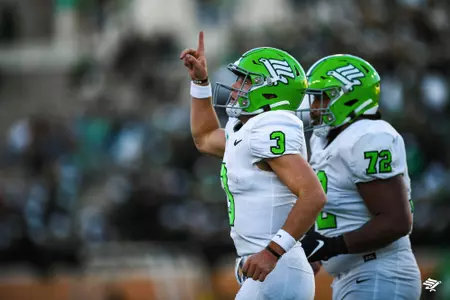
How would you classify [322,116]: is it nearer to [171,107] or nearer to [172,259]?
[172,259]

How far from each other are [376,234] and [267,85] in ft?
3.15

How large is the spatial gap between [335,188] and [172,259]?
7348 millimetres

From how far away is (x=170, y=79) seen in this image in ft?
57.3

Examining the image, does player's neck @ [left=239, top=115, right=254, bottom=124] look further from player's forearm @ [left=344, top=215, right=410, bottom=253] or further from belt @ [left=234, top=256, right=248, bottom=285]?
player's forearm @ [left=344, top=215, right=410, bottom=253]

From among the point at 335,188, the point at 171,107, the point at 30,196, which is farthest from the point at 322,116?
the point at 171,107

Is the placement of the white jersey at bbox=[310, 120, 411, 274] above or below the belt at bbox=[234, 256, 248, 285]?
above

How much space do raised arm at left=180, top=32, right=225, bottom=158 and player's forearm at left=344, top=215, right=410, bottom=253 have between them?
34.3 inches

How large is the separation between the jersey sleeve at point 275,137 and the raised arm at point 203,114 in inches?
33.2

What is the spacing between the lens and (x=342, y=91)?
5.58 m

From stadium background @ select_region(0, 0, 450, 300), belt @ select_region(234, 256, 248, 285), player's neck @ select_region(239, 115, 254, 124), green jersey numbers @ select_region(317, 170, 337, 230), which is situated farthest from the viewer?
stadium background @ select_region(0, 0, 450, 300)

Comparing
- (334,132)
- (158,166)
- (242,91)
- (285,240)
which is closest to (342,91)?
(334,132)

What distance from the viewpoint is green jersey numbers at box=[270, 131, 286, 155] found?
15.4ft

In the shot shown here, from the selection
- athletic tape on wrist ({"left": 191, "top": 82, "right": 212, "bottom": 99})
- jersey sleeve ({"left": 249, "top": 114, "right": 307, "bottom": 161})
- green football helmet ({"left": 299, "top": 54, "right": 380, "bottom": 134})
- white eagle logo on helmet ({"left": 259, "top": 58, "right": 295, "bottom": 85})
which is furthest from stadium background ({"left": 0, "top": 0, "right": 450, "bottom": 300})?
jersey sleeve ({"left": 249, "top": 114, "right": 307, "bottom": 161})

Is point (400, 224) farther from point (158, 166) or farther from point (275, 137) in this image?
point (158, 166)
